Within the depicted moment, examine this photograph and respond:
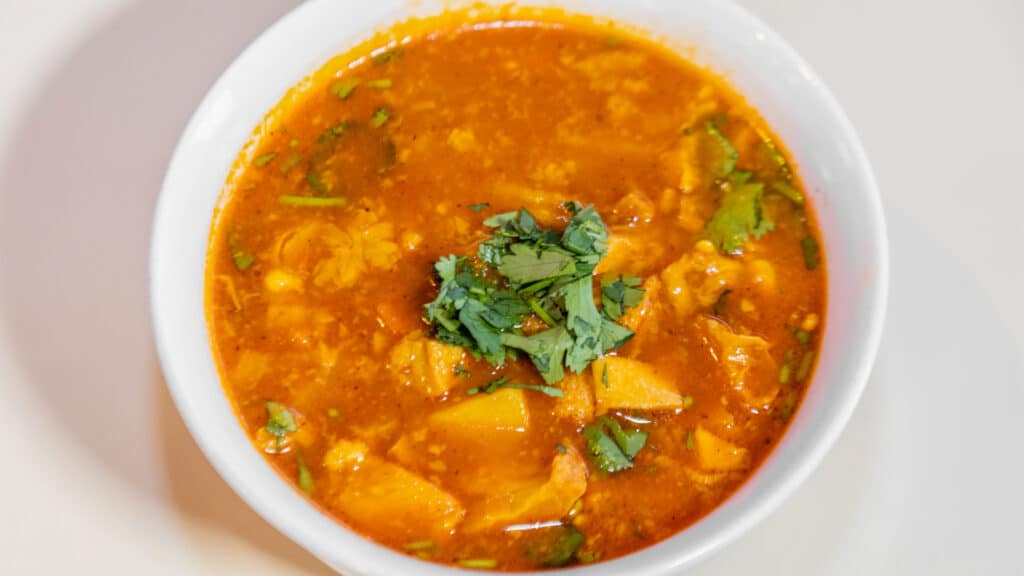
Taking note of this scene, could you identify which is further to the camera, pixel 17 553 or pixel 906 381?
pixel 906 381

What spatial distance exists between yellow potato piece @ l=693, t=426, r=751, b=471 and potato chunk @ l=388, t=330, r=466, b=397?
64cm

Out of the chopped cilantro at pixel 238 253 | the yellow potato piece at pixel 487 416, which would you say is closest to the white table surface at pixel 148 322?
the chopped cilantro at pixel 238 253

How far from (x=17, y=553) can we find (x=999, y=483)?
2577 mm

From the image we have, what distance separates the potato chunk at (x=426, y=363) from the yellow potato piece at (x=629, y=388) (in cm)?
36

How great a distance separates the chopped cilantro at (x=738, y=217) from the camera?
316cm

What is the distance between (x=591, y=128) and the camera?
3357 mm

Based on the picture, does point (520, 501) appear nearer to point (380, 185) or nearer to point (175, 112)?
point (380, 185)

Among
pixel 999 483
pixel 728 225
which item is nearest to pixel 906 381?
pixel 999 483

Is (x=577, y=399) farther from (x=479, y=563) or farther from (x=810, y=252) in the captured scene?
(x=810, y=252)

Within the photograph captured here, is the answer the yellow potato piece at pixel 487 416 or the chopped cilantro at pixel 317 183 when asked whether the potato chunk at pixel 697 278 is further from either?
the chopped cilantro at pixel 317 183

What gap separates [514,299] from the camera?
9.78 feet

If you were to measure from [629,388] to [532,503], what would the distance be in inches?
14.9

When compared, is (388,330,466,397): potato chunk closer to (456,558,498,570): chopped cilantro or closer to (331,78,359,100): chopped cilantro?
(456,558,498,570): chopped cilantro

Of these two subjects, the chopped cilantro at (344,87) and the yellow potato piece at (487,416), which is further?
the chopped cilantro at (344,87)
